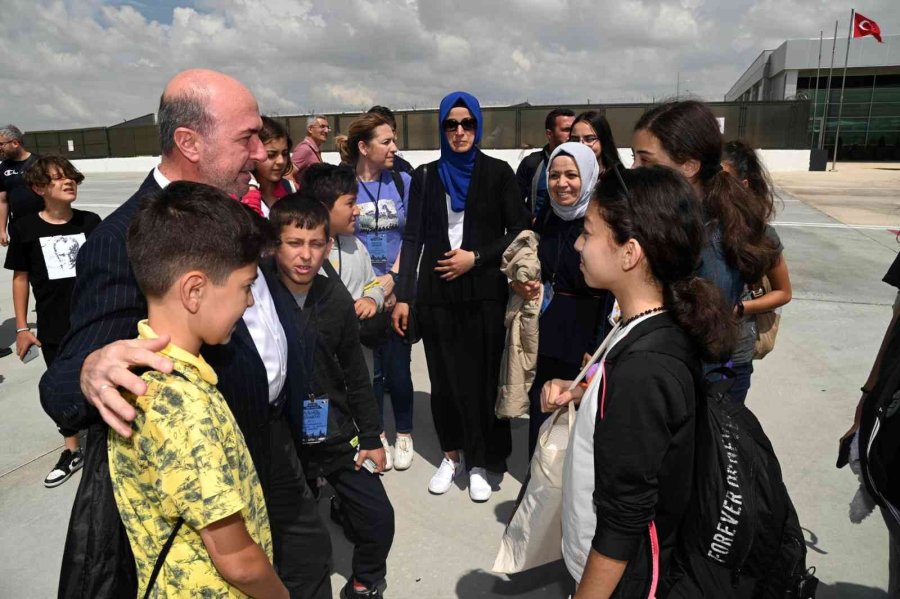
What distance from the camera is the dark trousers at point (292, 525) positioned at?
6.42 feet

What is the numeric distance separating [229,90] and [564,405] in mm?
1392

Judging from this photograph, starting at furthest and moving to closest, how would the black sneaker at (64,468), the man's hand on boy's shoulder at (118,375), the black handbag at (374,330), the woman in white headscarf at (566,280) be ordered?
1. the black sneaker at (64,468)
2. the black handbag at (374,330)
3. the woman in white headscarf at (566,280)
4. the man's hand on boy's shoulder at (118,375)

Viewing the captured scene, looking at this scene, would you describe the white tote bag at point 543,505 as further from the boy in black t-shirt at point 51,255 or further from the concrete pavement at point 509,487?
the boy in black t-shirt at point 51,255

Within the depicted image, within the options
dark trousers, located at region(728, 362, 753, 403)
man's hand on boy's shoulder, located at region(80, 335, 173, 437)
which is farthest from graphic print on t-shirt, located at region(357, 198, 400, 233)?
man's hand on boy's shoulder, located at region(80, 335, 173, 437)

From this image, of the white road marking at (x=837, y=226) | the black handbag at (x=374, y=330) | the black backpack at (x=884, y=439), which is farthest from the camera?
the white road marking at (x=837, y=226)

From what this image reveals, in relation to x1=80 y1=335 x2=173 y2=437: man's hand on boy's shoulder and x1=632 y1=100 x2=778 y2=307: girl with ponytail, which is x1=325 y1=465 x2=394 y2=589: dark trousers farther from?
x1=632 y1=100 x2=778 y2=307: girl with ponytail

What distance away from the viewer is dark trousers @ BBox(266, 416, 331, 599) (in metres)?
1.96

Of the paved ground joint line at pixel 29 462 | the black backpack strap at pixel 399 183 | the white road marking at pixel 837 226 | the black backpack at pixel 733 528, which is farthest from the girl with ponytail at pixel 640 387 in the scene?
the white road marking at pixel 837 226

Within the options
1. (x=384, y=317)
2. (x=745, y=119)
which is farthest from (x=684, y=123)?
(x=745, y=119)

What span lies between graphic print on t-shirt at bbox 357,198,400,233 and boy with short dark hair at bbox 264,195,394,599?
3.76ft

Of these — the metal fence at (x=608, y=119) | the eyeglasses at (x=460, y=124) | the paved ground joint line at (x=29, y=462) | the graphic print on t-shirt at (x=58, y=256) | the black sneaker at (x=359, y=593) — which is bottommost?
the paved ground joint line at (x=29, y=462)

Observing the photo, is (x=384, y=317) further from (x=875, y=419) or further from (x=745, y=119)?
(x=745, y=119)

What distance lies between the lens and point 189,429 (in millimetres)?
1186

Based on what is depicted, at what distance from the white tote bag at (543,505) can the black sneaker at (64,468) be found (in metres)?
2.93
